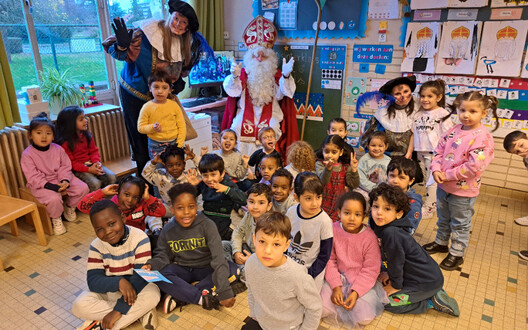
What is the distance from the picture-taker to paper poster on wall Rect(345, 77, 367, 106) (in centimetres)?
413

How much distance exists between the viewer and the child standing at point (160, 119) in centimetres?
300

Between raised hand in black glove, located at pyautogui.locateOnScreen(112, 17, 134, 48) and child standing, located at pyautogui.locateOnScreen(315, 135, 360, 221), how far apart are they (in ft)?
6.08

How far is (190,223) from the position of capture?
2.13 meters

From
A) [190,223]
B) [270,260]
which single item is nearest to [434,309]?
[270,260]

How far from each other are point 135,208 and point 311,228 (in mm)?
1237

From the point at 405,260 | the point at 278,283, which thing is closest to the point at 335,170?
the point at 405,260

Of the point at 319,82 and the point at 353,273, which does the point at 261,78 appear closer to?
the point at 319,82

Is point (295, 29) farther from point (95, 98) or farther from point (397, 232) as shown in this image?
point (397, 232)

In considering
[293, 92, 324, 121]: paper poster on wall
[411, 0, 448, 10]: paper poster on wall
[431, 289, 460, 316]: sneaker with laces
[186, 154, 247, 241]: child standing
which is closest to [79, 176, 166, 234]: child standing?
[186, 154, 247, 241]: child standing

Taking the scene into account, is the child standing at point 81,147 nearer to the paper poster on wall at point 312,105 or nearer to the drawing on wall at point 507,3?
the paper poster on wall at point 312,105

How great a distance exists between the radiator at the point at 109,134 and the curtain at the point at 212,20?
1640 mm

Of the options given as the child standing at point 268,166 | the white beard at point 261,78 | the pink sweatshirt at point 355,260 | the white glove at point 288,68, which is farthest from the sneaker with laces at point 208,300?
the white glove at point 288,68

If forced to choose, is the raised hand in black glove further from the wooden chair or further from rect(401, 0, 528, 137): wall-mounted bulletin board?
rect(401, 0, 528, 137): wall-mounted bulletin board

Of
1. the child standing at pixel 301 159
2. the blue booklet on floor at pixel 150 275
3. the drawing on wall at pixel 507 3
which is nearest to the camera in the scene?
the blue booklet on floor at pixel 150 275
